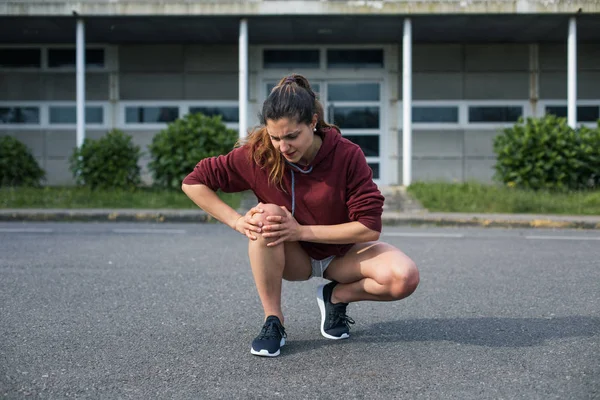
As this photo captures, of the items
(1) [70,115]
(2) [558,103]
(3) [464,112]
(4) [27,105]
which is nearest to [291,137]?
(3) [464,112]

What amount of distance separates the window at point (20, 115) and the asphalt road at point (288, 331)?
12542 mm

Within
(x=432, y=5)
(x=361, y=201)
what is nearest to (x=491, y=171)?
(x=432, y=5)

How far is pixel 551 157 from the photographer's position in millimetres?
14758

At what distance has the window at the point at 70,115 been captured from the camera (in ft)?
64.9

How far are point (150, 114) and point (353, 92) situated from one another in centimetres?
538

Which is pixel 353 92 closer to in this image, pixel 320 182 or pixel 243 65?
pixel 243 65

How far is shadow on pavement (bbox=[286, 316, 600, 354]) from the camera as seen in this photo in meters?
4.37

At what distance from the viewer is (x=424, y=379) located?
362cm

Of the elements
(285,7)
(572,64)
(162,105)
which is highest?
(285,7)

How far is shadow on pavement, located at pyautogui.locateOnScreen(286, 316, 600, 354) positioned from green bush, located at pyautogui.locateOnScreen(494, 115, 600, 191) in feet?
34.0

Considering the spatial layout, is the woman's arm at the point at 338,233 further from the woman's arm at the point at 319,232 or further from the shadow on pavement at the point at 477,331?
the shadow on pavement at the point at 477,331

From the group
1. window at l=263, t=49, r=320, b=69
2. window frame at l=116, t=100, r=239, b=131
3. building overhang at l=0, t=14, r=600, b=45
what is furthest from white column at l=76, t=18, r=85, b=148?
window at l=263, t=49, r=320, b=69

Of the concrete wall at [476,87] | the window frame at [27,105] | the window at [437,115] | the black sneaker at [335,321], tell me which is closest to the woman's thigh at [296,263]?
the black sneaker at [335,321]

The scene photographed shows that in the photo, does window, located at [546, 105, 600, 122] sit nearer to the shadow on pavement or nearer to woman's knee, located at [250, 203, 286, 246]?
the shadow on pavement
